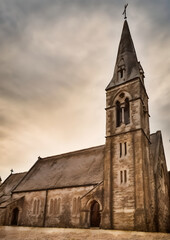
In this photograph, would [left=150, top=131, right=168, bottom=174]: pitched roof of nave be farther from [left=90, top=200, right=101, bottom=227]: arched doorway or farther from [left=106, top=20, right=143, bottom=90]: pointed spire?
[left=106, top=20, right=143, bottom=90]: pointed spire

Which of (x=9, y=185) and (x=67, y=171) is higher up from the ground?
(x=67, y=171)

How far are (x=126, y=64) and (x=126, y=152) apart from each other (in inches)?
521

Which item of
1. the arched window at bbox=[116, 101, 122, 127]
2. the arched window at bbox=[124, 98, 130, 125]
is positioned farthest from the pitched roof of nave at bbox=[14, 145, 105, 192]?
the arched window at bbox=[124, 98, 130, 125]

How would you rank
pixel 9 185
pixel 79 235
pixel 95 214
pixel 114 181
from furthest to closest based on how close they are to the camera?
1. pixel 9 185
2. pixel 95 214
3. pixel 114 181
4. pixel 79 235

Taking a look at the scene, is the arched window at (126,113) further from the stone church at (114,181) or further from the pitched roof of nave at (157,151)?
the pitched roof of nave at (157,151)

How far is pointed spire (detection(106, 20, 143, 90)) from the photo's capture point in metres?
30.3

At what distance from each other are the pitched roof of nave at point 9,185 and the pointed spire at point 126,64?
2223 centimetres

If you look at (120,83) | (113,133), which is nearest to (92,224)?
(113,133)

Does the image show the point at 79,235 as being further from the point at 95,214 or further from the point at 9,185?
the point at 9,185

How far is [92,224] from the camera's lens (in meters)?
25.1

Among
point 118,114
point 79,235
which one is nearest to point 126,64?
point 118,114

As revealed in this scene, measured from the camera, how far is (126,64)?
105 ft

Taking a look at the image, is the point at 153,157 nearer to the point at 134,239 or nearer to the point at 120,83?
the point at 120,83

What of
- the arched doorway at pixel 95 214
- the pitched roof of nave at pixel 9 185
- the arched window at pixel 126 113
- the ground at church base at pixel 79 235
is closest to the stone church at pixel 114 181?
the arched doorway at pixel 95 214
